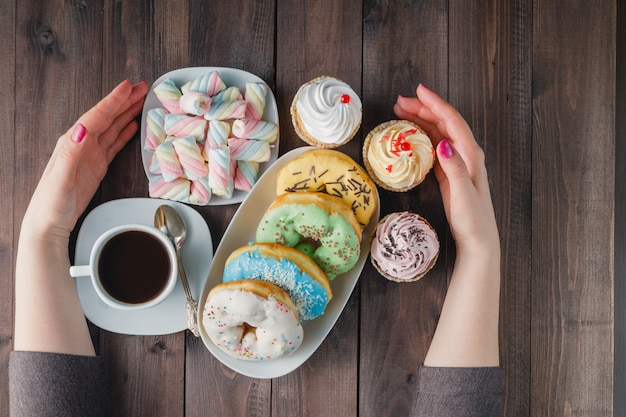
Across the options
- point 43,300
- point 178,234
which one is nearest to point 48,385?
point 43,300

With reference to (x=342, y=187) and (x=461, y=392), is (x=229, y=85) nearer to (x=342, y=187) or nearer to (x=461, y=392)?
(x=342, y=187)

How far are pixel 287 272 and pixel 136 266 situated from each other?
1.17 ft

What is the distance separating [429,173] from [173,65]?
674 mm

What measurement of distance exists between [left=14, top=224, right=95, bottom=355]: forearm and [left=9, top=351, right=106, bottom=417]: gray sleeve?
22 mm

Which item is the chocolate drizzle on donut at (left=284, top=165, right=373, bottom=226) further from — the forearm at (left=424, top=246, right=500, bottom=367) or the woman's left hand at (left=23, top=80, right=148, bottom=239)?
the woman's left hand at (left=23, top=80, right=148, bottom=239)

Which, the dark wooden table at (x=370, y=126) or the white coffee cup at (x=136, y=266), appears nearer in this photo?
the white coffee cup at (x=136, y=266)

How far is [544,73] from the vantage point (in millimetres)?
1466

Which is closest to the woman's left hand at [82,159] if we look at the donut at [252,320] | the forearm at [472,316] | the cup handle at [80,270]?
the cup handle at [80,270]

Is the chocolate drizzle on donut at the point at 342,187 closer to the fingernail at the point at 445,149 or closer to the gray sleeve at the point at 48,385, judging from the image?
the fingernail at the point at 445,149

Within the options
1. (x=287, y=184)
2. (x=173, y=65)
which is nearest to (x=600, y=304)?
(x=287, y=184)

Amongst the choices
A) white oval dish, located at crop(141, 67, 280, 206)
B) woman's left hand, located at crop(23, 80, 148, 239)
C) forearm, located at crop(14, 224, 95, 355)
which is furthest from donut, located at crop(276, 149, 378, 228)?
forearm, located at crop(14, 224, 95, 355)

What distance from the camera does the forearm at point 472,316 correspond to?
4.41ft

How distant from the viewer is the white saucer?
1.38 m

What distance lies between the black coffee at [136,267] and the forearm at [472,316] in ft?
2.15
